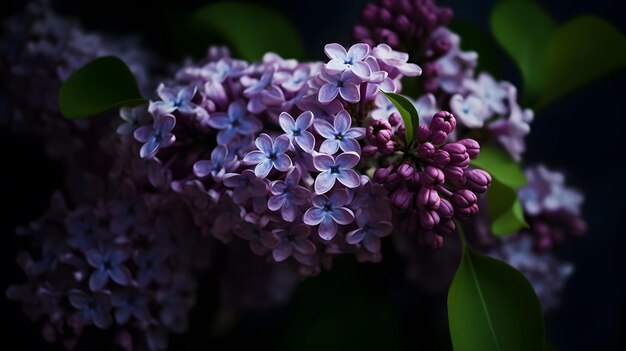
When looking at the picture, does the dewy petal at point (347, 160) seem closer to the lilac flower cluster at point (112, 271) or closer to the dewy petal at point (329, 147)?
the dewy petal at point (329, 147)

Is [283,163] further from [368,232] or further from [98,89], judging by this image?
[98,89]

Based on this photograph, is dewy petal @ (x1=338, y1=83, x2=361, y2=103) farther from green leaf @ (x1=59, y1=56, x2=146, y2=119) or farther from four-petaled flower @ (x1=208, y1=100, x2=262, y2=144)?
green leaf @ (x1=59, y1=56, x2=146, y2=119)

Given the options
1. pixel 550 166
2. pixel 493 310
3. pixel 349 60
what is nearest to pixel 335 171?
pixel 349 60

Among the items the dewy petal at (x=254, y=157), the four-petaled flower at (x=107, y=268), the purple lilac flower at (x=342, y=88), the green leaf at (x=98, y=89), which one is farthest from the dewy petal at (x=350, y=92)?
the four-petaled flower at (x=107, y=268)

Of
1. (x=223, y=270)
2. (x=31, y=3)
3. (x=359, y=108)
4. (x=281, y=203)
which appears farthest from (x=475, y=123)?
(x=31, y=3)

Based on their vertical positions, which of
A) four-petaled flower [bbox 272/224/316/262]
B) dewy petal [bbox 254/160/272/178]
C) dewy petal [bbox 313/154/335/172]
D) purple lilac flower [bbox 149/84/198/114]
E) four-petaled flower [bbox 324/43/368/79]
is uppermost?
four-petaled flower [bbox 324/43/368/79]

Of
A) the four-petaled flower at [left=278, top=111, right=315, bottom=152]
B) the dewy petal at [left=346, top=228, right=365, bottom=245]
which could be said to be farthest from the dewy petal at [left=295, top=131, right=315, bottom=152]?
the dewy petal at [left=346, top=228, right=365, bottom=245]

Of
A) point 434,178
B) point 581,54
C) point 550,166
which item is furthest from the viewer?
point 550,166

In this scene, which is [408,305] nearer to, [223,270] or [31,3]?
[223,270]
